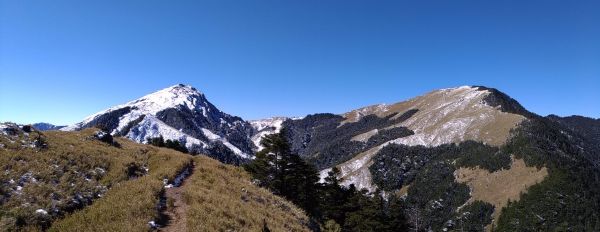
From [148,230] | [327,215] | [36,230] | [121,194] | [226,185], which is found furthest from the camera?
[327,215]

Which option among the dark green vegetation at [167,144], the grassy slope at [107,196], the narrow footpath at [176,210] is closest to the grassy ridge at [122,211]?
the grassy slope at [107,196]

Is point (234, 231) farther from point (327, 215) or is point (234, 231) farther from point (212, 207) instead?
point (327, 215)

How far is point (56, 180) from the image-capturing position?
2342 cm

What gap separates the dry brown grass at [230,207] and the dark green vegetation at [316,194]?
439 cm

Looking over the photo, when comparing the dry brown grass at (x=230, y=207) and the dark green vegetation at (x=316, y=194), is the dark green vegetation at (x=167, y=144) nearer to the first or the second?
the dark green vegetation at (x=316, y=194)

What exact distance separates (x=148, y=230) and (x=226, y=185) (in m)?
13.5

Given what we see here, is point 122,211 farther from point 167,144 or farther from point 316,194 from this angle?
point 167,144

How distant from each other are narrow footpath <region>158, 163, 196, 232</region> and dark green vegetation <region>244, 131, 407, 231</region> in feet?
36.7

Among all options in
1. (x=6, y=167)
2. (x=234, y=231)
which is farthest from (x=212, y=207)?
(x=6, y=167)

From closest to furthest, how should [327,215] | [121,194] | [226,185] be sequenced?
[121,194]
[226,185]
[327,215]

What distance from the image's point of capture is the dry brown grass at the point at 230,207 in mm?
21297

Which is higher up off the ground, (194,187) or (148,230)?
(194,187)

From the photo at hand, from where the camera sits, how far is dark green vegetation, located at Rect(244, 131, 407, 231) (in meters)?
47.7

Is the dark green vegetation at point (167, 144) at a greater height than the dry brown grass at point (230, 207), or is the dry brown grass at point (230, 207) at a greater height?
the dark green vegetation at point (167, 144)
